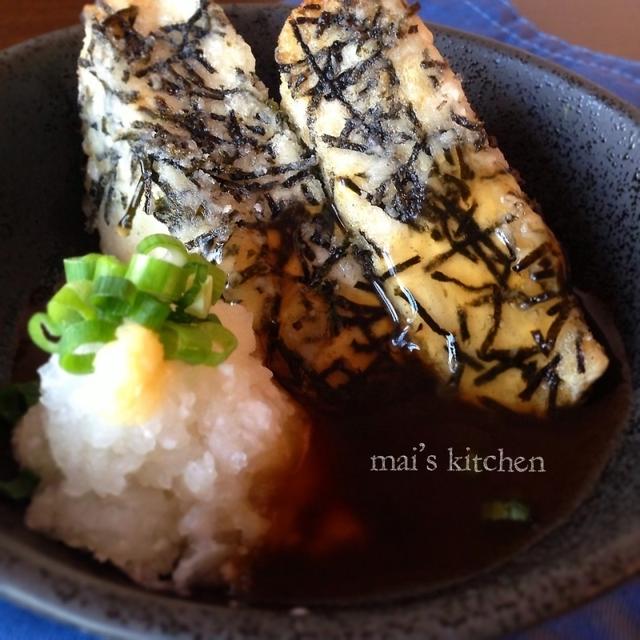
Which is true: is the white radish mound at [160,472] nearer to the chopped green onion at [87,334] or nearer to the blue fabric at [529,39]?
the chopped green onion at [87,334]

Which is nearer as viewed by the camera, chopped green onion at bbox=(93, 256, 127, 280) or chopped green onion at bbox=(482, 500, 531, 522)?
chopped green onion at bbox=(93, 256, 127, 280)

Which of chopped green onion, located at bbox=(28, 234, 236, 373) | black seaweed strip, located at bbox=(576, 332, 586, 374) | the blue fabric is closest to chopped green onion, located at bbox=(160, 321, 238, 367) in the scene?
chopped green onion, located at bbox=(28, 234, 236, 373)

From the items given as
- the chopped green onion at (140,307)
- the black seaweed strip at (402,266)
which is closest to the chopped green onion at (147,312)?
the chopped green onion at (140,307)

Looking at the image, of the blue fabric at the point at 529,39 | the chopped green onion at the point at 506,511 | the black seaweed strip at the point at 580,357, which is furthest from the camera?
the blue fabric at the point at 529,39

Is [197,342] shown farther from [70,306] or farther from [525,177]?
[525,177]

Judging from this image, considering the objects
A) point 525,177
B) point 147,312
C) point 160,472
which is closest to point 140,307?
point 147,312

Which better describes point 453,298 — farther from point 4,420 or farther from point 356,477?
point 4,420

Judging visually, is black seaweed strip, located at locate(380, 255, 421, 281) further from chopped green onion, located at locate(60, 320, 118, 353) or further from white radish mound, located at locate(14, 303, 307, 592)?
chopped green onion, located at locate(60, 320, 118, 353)
